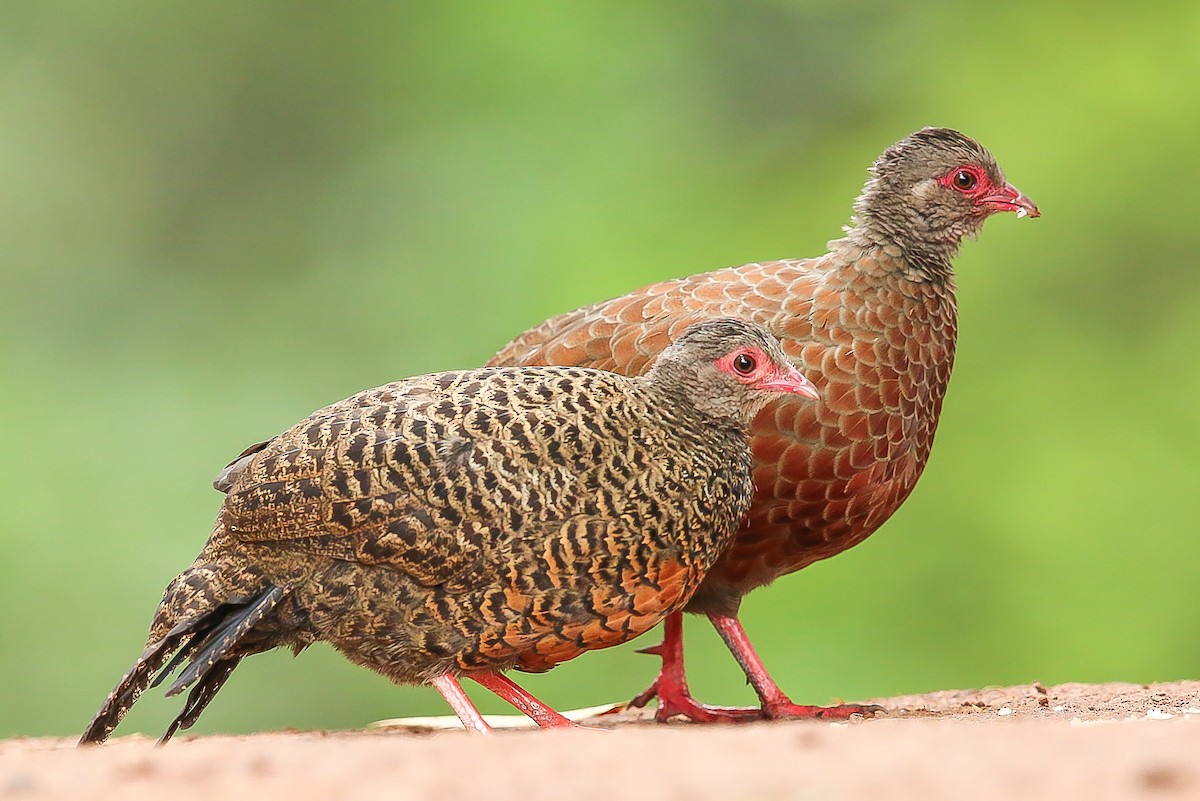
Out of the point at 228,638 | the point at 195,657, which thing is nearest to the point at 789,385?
the point at 228,638

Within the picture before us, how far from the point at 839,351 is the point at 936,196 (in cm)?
68

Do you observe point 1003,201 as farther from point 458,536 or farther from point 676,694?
point 458,536

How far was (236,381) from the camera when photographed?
423 inches

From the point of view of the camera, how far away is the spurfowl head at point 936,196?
195 inches

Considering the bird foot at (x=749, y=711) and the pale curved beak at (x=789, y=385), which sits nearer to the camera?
the pale curved beak at (x=789, y=385)

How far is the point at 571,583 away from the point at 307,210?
27.4 ft

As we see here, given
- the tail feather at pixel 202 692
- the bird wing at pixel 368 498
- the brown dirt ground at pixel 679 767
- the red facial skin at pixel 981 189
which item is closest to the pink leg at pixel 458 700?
the bird wing at pixel 368 498

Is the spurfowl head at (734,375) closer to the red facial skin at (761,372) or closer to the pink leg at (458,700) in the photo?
the red facial skin at (761,372)

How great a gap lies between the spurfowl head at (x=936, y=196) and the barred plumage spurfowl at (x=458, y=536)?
3.71 ft

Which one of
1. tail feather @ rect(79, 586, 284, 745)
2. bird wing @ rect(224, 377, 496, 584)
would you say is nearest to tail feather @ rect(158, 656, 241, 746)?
tail feather @ rect(79, 586, 284, 745)

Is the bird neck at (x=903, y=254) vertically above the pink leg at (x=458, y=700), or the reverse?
the bird neck at (x=903, y=254)

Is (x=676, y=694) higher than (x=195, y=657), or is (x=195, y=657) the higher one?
(x=195, y=657)

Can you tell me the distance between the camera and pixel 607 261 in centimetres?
1025

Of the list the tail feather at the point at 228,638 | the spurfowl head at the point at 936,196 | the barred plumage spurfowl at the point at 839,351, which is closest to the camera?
the tail feather at the point at 228,638
